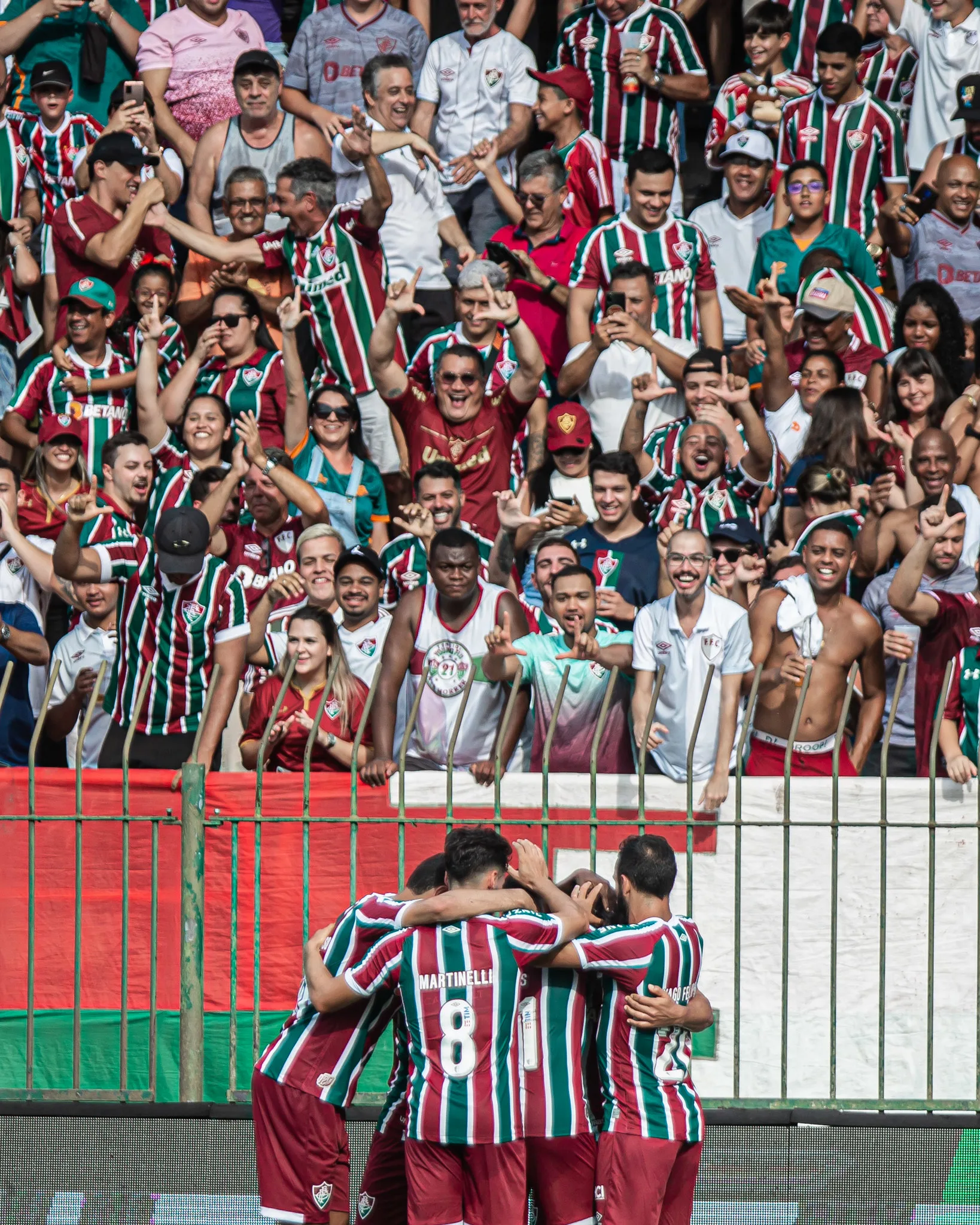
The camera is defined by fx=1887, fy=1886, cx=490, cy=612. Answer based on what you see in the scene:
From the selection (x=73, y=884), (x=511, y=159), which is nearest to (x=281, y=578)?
(x=73, y=884)

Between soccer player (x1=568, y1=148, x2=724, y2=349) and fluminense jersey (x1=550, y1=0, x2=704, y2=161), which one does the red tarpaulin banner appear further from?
fluminense jersey (x1=550, y1=0, x2=704, y2=161)

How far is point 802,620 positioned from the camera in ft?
28.6

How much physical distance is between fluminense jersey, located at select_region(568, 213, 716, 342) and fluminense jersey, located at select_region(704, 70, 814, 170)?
150 cm

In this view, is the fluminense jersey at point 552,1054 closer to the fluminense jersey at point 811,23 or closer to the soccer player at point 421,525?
the soccer player at point 421,525

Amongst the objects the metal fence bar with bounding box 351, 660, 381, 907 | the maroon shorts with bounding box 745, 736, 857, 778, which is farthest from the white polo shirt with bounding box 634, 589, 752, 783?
the metal fence bar with bounding box 351, 660, 381, 907

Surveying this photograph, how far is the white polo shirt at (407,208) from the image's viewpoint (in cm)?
1206

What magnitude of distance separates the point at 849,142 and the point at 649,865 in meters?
7.73

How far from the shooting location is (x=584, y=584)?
28.5ft

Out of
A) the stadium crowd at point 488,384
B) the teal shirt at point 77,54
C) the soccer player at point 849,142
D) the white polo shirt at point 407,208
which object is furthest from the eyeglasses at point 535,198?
the teal shirt at point 77,54

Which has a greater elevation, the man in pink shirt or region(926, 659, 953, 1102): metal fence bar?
the man in pink shirt

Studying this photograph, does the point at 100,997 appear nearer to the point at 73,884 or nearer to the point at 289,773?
the point at 73,884

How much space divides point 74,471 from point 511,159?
4.05m

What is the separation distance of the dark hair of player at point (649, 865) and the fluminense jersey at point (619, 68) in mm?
7861

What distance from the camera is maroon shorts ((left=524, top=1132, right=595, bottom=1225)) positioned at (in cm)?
620
